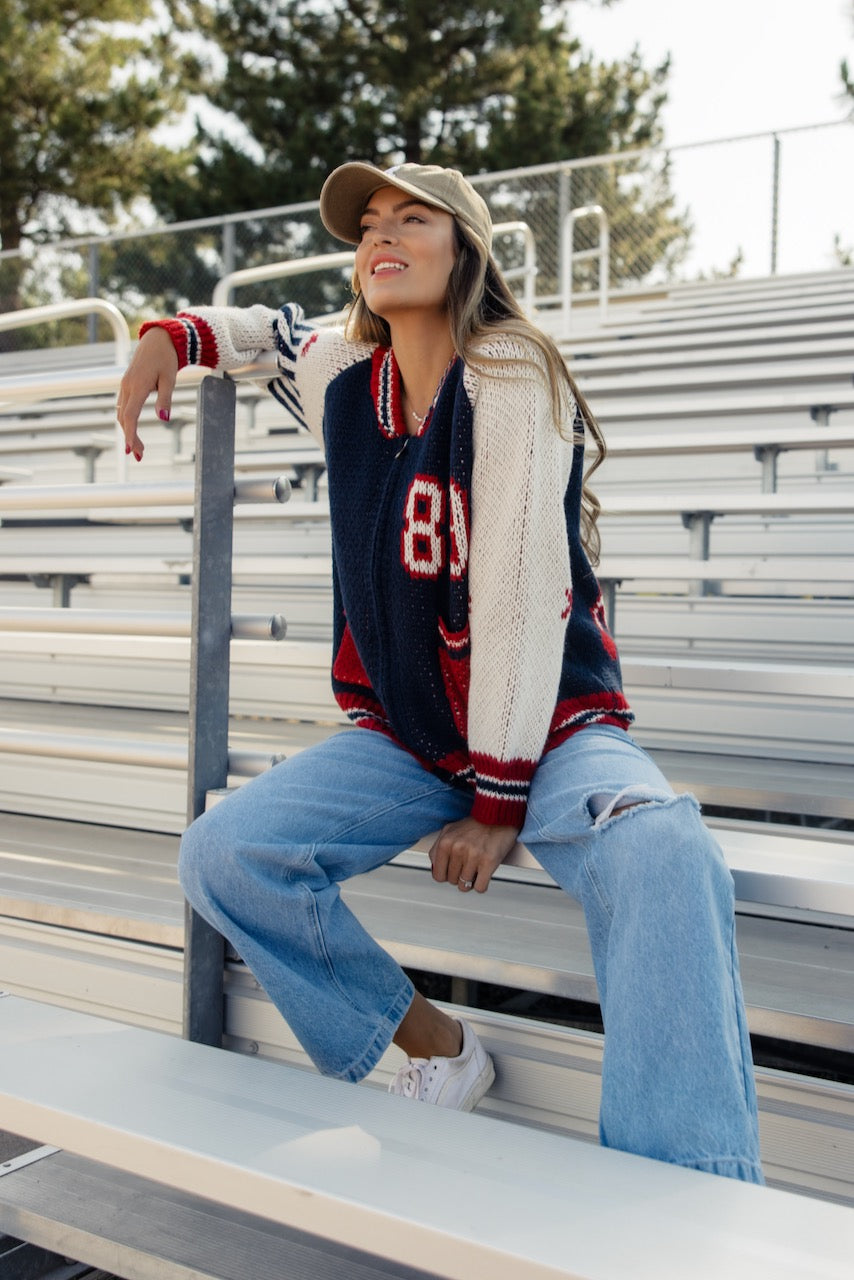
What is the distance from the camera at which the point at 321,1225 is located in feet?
3.01

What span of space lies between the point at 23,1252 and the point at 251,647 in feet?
2.95

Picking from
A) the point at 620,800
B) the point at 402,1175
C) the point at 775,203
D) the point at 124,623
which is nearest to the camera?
the point at 402,1175

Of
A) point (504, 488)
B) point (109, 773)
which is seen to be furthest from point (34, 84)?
point (504, 488)

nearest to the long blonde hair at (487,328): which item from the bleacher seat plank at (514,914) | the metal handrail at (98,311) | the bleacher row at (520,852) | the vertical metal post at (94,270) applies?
the bleacher row at (520,852)

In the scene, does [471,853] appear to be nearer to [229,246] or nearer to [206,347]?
[206,347]

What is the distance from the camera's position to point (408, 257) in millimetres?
1509

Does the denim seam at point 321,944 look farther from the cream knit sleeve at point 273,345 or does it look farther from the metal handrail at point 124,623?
the cream knit sleeve at point 273,345

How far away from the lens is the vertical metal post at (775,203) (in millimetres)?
7215

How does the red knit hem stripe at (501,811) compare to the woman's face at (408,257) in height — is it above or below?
below

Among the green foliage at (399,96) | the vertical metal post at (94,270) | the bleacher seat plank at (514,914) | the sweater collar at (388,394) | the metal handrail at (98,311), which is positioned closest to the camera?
the bleacher seat plank at (514,914)

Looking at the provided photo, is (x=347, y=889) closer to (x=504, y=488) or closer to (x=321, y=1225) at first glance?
(x=504, y=488)

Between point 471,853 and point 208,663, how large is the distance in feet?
1.44

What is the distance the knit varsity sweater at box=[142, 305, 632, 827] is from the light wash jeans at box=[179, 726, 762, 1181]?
0.06 meters

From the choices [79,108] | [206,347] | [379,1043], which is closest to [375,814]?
[379,1043]
